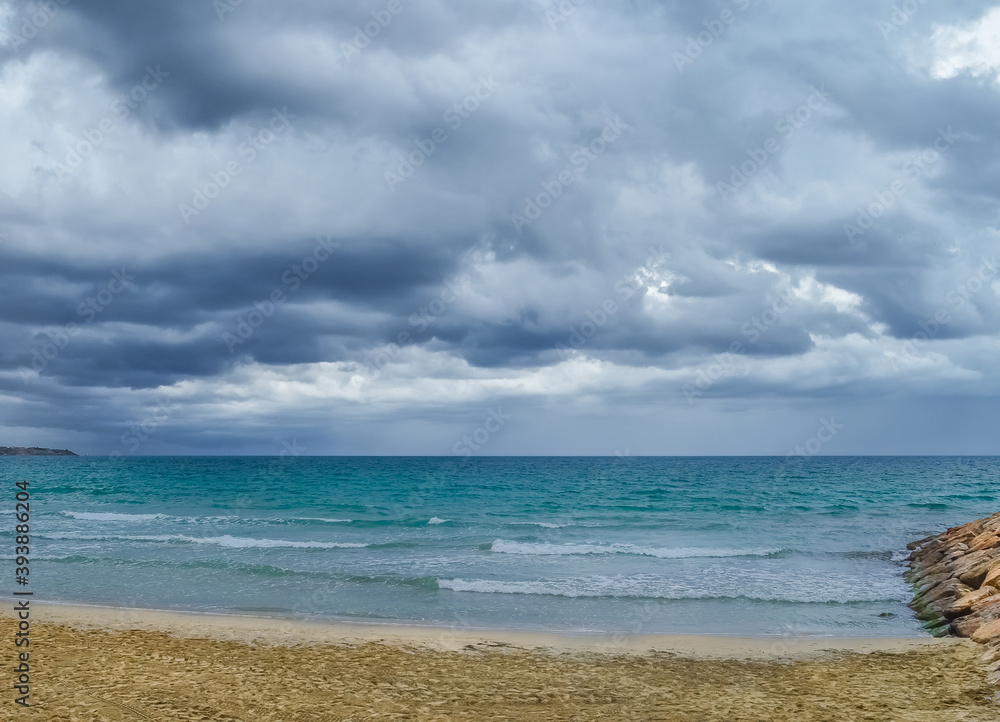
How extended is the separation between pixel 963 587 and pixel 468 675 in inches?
528

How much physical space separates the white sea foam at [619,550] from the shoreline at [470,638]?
429 inches

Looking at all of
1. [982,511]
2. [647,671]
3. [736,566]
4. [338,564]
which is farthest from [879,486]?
[647,671]

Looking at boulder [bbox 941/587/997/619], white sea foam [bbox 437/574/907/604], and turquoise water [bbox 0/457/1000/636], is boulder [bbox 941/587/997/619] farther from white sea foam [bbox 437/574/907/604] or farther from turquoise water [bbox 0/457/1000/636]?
white sea foam [bbox 437/574/907/604]

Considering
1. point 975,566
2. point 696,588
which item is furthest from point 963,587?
point 696,588

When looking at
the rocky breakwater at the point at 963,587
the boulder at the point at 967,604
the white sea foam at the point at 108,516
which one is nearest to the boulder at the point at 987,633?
the rocky breakwater at the point at 963,587

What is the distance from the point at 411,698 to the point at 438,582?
32.2ft

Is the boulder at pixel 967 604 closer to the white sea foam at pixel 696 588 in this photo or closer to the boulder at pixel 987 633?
the boulder at pixel 987 633

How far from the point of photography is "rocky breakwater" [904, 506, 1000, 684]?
45.1 feet

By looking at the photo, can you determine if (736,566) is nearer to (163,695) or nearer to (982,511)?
(163,695)

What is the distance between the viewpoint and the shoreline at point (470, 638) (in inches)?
523

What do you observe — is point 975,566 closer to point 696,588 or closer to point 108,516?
point 696,588

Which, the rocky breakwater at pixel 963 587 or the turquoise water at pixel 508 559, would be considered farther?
the turquoise water at pixel 508 559

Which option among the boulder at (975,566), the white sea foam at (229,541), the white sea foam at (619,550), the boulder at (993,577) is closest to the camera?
the boulder at (993,577)

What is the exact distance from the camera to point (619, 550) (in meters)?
26.7
